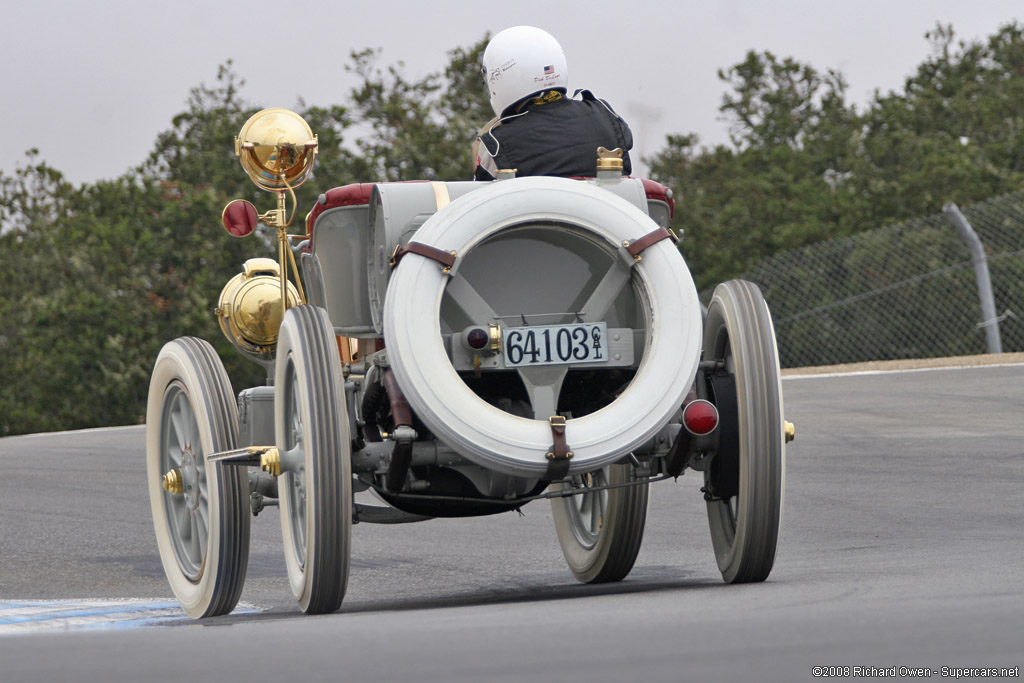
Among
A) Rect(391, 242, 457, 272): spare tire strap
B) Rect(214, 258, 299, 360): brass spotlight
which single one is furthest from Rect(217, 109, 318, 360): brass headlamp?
Rect(391, 242, 457, 272): spare tire strap

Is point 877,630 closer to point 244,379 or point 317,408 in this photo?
point 317,408

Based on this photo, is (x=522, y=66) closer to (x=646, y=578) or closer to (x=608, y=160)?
(x=608, y=160)

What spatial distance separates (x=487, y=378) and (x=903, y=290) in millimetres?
12870

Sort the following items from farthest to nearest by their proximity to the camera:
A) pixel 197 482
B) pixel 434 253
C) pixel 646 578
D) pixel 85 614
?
pixel 646 578 < pixel 85 614 < pixel 197 482 < pixel 434 253

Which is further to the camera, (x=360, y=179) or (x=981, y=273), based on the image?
(x=360, y=179)

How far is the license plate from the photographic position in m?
4.96

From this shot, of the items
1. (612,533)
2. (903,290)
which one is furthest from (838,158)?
(612,533)

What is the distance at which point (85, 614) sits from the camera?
6.06 metres

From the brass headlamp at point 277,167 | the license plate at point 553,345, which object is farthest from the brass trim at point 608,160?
the brass headlamp at point 277,167

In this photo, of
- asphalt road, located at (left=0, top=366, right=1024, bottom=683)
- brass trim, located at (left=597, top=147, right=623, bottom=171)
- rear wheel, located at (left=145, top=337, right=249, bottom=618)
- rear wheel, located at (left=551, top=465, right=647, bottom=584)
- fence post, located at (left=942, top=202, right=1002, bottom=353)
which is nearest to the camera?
asphalt road, located at (left=0, top=366, right=1024, bottom=683)

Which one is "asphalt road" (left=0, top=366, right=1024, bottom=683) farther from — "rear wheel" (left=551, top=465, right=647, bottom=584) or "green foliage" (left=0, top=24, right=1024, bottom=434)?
"green foliage" (left=0, top=24, right=1024, bottom=434)

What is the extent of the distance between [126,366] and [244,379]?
2.60 meters

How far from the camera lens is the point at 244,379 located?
108 feet

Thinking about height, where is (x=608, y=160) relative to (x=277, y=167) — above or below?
below
